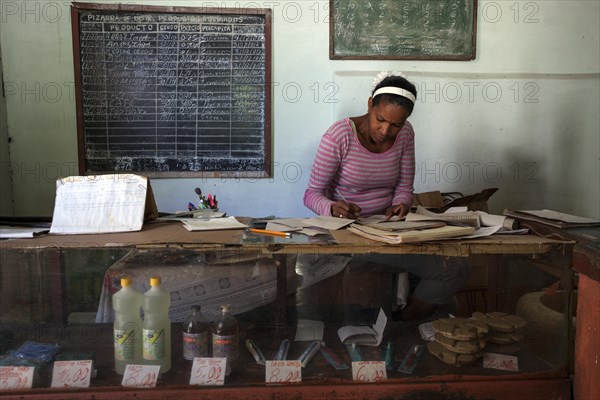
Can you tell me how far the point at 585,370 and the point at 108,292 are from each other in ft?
4.59

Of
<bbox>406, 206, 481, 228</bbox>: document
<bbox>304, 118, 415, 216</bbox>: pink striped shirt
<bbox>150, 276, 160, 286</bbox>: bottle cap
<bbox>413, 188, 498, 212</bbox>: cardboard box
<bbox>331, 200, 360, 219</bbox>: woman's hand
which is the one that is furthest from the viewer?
<bbox>413, 188, 498, 212</bbox>: cardboard box

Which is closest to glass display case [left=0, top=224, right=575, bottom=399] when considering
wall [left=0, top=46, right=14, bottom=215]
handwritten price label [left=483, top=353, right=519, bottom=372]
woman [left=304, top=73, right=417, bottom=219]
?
handwritten price label [left=483, top=353, right=519, bottom=372]

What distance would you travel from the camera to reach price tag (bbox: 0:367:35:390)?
1.34m

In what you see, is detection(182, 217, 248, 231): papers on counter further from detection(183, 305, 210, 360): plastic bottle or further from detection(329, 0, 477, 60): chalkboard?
detection(329, 0, 477, 60): chalkboard

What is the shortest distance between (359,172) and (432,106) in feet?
3.56

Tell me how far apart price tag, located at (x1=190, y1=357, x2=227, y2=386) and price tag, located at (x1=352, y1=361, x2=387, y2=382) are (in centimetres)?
39

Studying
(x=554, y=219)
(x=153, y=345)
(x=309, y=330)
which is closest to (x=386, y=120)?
(x=554, y=219)

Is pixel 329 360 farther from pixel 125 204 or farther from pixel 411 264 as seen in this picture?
pixel 125 204

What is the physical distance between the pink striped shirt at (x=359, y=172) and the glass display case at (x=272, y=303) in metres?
0.71

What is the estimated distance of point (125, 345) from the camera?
1.42 meters

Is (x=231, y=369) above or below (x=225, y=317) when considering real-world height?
below

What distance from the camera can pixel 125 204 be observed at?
61.6 inches

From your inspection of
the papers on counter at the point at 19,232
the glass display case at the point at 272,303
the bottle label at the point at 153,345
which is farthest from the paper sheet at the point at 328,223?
the papers on counter at the point at 19,232

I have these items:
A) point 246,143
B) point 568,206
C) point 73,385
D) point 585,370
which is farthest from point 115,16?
point 568,206
